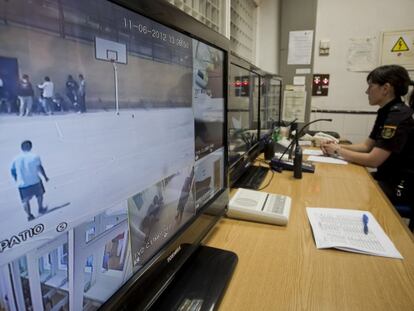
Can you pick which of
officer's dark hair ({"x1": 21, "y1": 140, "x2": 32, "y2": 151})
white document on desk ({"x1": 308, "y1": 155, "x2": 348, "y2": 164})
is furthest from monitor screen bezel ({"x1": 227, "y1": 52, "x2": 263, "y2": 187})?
officer's dark hair ({"x1": 21, "y1": 140, "x2": 32, "y2": 151})

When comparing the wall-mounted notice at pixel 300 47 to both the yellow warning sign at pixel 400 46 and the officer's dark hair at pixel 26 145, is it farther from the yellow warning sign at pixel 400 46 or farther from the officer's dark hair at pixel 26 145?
the officer's dark hair at pixel 26 145

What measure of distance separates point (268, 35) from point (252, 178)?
91.1 inches

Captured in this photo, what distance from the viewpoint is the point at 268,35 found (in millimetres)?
3117

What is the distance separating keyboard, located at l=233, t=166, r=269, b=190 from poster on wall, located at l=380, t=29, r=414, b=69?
2311 mm

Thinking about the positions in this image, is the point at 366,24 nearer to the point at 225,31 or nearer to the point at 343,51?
the point at 343,51

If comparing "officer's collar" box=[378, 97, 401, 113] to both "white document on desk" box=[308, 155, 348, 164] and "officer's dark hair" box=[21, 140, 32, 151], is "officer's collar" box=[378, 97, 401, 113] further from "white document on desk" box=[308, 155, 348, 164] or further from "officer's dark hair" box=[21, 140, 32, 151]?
"officer's dark hair" box=[21, 140, 32, 151]

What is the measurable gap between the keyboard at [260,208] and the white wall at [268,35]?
239 centimetres

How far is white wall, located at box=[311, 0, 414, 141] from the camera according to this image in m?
2.83

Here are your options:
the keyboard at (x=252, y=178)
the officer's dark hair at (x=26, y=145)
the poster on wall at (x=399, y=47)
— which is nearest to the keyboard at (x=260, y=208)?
the keyboard at (x=252, y=178)

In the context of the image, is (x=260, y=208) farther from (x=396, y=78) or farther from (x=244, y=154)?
(x=396, y=78)

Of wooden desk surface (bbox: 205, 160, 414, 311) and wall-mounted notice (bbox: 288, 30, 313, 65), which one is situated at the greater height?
wall-mounted notice (bbox: 288, 30, 313, 65)

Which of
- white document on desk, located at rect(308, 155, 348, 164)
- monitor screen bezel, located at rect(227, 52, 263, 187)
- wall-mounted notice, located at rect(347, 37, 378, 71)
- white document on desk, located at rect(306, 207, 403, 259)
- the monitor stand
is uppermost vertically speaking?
wall-mounted notice, located at rect(347, 37, 378, 71)

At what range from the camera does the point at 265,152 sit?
186 cm

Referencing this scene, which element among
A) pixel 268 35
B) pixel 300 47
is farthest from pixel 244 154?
pixel 268 35
